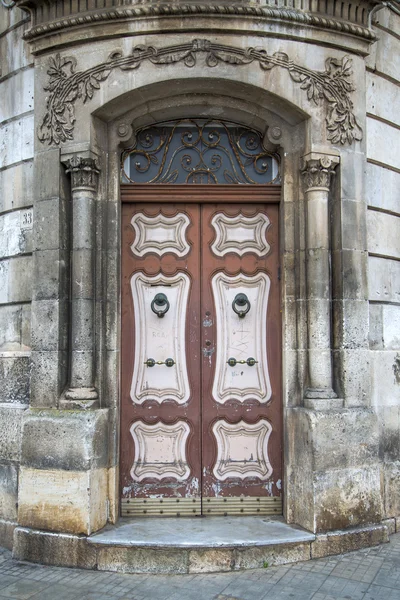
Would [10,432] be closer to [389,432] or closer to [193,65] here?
[389,432]

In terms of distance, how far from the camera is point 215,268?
6750 millimetres

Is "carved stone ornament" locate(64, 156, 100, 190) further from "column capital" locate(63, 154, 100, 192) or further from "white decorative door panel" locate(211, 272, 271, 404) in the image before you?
"white decorative door panel" locate(211, 272, 271, 404)

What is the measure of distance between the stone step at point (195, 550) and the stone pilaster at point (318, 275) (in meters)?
1.40

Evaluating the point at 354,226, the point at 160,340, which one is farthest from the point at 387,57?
the point at 160,340

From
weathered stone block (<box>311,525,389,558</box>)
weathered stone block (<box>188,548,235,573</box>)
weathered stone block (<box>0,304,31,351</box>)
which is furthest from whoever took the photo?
weathered stone block (<box>0,304,31,351</box>)

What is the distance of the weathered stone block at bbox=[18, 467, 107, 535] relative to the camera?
575 centimetres

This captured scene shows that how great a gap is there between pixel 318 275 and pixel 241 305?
0.97m

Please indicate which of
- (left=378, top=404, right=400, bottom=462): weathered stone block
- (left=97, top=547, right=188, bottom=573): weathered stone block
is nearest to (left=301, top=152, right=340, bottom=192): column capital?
(left=378, top=404, right=400, bottom=462): weathered stone block

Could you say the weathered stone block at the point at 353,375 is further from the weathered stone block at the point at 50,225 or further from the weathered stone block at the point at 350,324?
the weathered stone block at the point at 50,225

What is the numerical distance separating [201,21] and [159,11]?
44 cm

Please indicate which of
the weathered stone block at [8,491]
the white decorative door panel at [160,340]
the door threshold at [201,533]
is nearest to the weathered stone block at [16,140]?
the white decorative door panel at [160,340]

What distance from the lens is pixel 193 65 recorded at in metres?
6.17

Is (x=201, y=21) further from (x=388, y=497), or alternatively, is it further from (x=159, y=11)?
(x=388, y=497)

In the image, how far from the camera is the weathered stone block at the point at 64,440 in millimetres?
5836
